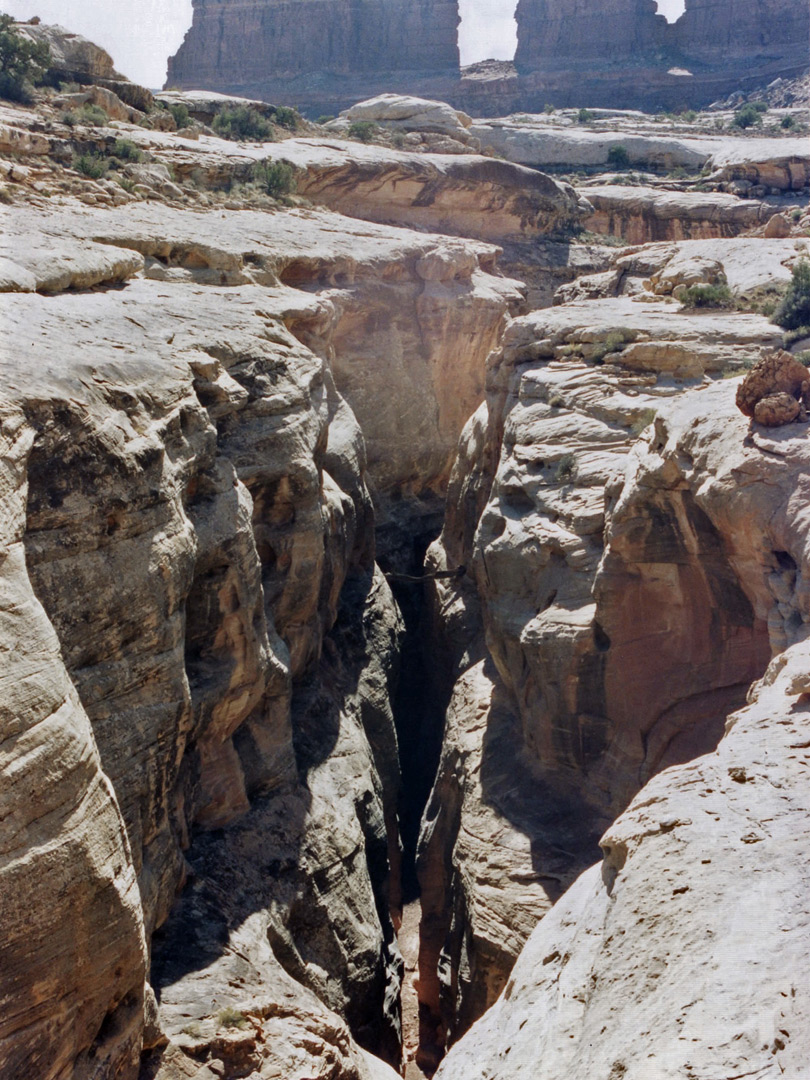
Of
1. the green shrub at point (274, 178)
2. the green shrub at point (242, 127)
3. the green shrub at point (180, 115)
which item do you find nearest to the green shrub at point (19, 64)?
the green shrub at point (180, 115)

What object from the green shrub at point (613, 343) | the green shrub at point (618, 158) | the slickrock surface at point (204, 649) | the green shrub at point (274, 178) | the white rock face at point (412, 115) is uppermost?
the white rock face at point (412, 115)

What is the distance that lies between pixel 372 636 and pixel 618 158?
42.5m

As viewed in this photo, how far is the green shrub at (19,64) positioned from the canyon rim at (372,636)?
7.2 inches

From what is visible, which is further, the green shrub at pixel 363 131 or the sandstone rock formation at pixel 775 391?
the green shrub at pixel 363 131

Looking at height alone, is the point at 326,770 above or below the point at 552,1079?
below

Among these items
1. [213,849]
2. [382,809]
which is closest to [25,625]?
[213,849]

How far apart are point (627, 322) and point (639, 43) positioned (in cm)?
7805

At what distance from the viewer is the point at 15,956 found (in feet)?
29.8

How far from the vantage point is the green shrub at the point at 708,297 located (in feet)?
80.2

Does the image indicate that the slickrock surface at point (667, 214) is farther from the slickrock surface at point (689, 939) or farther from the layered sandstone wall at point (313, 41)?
the layered sandstone wall at point (313, 41)

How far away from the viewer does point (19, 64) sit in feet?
106

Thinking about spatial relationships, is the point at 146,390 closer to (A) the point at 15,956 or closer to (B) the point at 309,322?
(A) the point at 15,956

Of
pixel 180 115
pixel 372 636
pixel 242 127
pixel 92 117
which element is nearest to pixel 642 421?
pixel 372 636

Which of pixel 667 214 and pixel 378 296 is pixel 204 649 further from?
pixel 667 214
